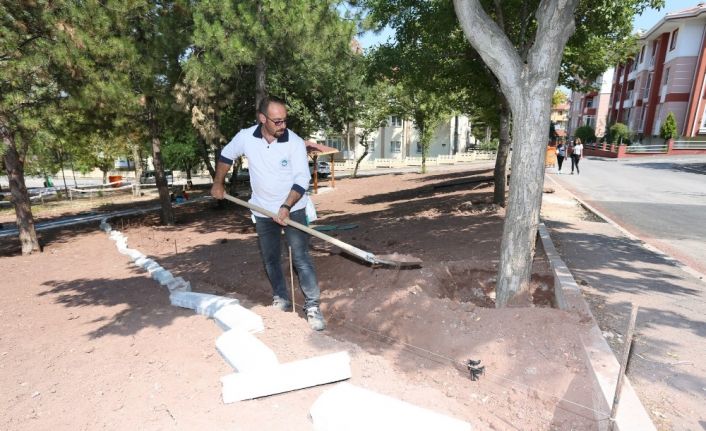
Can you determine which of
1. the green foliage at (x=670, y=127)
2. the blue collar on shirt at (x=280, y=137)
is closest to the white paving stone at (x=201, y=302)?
the blue collar on shirt at (x=280, y=137)

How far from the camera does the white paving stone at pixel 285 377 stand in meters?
2.35

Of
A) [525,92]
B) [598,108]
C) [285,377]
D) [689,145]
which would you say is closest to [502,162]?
[525,92]

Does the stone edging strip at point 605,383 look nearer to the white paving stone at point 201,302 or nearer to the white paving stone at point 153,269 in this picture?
the white paving stone at point 201,302

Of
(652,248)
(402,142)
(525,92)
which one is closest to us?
(525,92)

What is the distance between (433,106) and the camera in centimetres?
2378

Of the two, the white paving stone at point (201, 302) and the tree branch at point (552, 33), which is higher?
the tree branch at point (552, 33)

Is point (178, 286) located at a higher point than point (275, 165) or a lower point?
lower

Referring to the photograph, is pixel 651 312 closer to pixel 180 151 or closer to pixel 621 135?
pixel 180 151

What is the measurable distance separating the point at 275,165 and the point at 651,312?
3771 mm

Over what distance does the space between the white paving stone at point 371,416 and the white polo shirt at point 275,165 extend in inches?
72.1

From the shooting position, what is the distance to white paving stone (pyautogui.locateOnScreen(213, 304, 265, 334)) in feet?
10.4

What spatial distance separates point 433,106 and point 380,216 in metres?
16.0

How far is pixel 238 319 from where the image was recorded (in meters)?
3.23

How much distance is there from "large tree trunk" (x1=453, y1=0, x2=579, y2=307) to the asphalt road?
11.3ft
